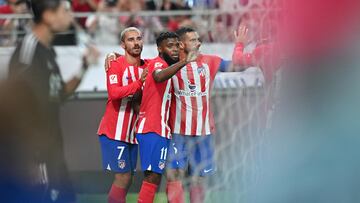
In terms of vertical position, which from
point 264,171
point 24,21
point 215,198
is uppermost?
point 24,21

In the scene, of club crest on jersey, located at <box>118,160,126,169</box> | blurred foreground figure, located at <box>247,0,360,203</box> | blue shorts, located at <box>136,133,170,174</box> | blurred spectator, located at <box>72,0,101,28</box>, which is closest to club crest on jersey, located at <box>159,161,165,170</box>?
blue shorts, located at <box>136,133,170,174</box>

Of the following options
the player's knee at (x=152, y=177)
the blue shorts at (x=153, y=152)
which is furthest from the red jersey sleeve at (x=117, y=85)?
the player's knee at (x=152, y=177)

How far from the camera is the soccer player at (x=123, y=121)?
221 inches

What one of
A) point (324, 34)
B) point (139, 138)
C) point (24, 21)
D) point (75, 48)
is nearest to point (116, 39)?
point (75, 48)

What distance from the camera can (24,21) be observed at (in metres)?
7.58

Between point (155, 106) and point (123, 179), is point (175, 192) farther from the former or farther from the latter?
point (155, 106)

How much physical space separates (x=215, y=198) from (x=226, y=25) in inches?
47.0

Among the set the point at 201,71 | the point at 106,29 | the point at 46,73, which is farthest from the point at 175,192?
the point at 106,29

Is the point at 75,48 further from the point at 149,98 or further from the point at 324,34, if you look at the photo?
the point at 324,34

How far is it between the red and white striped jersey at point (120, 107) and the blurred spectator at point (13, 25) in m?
1.84

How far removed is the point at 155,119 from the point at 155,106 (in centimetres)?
8

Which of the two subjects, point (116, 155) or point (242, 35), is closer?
point (242, 35)

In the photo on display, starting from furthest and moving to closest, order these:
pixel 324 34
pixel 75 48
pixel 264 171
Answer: pixel 75 48, pixel 264 171, pixel 324 34

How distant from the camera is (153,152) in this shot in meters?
5.30
